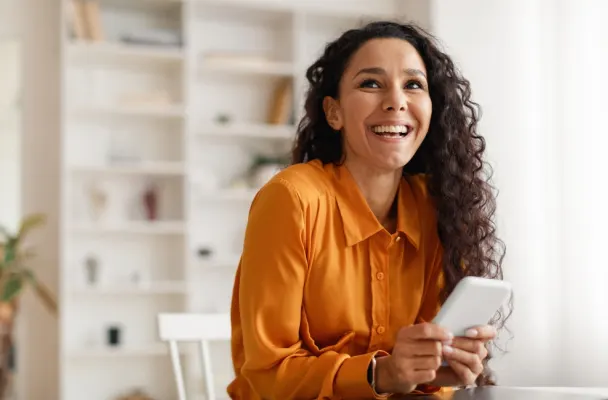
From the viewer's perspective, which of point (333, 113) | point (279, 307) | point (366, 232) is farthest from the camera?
point (333, 113)

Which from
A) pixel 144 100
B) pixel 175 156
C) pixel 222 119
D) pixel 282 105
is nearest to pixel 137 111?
pixel 144 100

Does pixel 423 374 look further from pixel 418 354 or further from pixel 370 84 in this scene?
pixel 370 84

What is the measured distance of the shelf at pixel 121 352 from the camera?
16.4 ft

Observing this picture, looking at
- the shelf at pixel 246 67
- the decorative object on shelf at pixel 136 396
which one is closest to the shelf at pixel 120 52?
the shelf at pixel 246 67

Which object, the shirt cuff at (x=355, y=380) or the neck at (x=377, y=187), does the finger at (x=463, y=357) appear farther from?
the neck at (x=377, y=187)

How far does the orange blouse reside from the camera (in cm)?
150

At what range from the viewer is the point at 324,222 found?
5.35 feet

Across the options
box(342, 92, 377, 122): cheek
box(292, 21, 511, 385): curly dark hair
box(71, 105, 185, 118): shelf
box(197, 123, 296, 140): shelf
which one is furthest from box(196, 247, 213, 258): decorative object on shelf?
box(342, 92, 377, 122): cheek

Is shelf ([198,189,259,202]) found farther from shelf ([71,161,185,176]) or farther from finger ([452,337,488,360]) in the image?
finger ([452,337,488,360])

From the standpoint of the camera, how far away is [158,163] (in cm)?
529

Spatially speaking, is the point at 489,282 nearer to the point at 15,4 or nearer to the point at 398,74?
the point at 398,74

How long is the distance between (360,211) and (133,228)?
143 inches

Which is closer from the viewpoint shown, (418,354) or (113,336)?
(418,354)

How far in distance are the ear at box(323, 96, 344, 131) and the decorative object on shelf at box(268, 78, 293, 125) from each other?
3.70 meters
